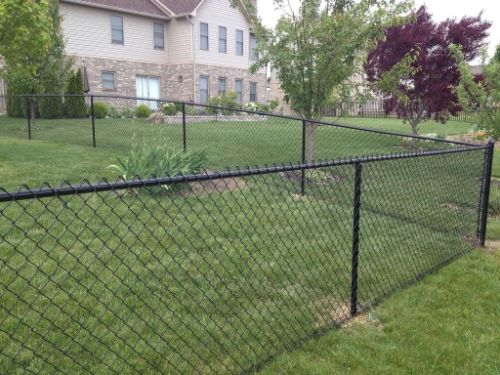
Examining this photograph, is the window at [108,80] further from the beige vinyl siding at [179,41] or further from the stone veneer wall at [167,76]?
the beige vinyl siding at [179,41]

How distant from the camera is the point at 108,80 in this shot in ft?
72.3

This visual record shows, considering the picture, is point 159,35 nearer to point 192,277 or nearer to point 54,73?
point 54,73

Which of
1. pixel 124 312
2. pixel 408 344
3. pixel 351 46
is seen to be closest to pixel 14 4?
pixel 351 46

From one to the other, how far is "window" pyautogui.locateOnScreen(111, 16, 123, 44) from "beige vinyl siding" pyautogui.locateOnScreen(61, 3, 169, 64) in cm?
Result: 18

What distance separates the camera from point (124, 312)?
3.33m

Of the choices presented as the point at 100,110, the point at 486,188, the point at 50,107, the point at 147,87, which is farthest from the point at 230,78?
the point at 486,188

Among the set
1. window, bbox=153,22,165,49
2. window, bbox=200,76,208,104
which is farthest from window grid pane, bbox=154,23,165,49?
window, bbox=200,76,208,104

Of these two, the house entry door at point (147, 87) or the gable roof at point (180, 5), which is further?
the gable roof at point (180, 5)

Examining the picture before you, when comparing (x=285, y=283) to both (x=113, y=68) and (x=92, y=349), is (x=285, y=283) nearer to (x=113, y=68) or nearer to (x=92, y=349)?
(x=92, y=349)

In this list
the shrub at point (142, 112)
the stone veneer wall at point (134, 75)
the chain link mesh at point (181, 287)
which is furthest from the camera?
the stone veneer wall at point (134, 75)

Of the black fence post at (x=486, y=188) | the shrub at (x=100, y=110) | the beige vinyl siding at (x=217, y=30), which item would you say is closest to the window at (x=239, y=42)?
the beige vinyl siding at (x=217, y=30)

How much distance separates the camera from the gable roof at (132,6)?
2066 cm

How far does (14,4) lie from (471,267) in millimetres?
7900

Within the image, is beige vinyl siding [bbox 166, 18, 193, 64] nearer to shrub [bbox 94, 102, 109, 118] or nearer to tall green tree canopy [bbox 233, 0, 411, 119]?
shrub [bbox 94, 102, 109, 118]
